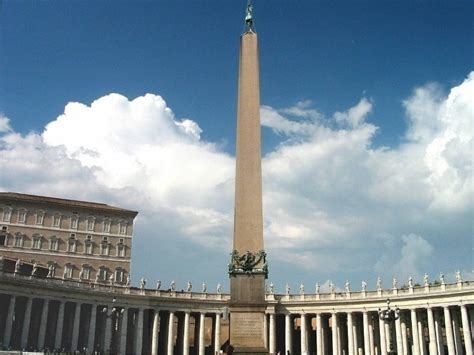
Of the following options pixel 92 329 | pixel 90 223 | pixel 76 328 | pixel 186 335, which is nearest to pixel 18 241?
pixel 90 223

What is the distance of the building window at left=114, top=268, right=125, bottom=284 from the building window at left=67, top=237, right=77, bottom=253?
5837mm

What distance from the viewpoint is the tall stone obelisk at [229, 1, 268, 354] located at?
18.5 m

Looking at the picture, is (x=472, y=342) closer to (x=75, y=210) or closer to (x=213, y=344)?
(x=213, y=344)

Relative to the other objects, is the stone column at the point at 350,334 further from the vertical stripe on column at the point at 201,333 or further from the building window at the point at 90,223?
the building window at the point at 90,223

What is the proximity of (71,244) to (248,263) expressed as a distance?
164 feet

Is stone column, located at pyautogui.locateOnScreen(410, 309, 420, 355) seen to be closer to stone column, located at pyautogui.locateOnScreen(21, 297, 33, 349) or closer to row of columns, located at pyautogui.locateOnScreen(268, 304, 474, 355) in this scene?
row of columns, located at pyautogui.locateOnScreen(268, 304, 474, 355)

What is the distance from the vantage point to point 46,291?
52.3 metres

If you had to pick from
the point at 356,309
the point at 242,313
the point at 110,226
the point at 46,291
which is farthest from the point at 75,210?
the point at 242,313

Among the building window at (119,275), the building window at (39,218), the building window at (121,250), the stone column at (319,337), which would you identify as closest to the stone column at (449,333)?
the stone column at (319,337)

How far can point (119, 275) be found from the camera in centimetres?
6575

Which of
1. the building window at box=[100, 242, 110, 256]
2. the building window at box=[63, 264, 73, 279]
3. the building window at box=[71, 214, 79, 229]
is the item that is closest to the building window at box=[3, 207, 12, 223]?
the building window at box=[71, 214, 79, 229]

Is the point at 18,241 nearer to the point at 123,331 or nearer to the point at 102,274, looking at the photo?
the point at 102,274

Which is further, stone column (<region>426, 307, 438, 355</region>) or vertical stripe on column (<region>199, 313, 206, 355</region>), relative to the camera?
vertical stripe on column (<region>199, 313, 206, 355</region>)

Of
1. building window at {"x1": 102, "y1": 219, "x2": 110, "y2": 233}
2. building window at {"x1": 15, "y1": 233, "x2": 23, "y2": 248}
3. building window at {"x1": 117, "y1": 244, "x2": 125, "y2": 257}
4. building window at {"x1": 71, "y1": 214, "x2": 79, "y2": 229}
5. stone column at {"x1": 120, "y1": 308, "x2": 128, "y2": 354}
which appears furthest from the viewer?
building window at {"x1": 102, "y1": 219, "x2": 110, "y2": 233}
